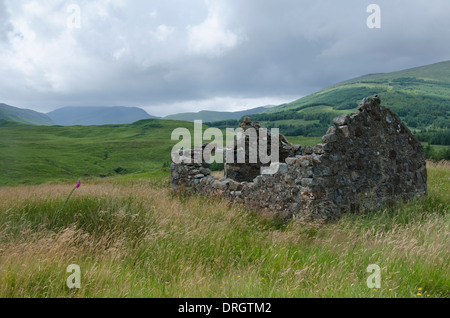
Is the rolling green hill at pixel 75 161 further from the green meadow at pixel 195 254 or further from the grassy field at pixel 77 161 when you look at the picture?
the green meadow at pixel 195 254

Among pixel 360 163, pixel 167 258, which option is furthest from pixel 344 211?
pixel 167 258

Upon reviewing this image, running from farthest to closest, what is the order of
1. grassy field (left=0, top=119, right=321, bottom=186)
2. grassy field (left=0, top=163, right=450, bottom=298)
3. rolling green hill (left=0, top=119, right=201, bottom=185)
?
rolling green hill (left=0, top=119, right=201, bottom=185) < grassy field (left=0, top=119, right=321, bottom=186) < grassy field (left=0, top=163, right=450, bottom=298)

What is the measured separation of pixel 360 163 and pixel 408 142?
3.01 m

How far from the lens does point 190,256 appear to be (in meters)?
4.87

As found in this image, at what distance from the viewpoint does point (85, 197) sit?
23.5 feet

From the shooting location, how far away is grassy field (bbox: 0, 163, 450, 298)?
362cm

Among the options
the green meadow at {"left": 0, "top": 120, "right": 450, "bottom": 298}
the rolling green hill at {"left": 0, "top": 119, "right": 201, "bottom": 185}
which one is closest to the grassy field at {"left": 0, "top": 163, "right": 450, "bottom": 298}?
the green meadow at {"left": 0, "top": 120, "right": 450, "bottom": 298}

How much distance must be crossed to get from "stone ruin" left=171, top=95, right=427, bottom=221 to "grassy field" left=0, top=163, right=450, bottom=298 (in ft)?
2.73

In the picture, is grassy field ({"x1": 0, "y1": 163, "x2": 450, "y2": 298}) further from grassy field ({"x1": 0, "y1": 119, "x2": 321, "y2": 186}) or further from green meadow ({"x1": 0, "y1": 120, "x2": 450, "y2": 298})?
grassy field ({"x1": 0, "y1": 119, "x2": 321, "y2": 186})

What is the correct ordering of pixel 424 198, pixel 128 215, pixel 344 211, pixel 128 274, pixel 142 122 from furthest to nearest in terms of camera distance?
pixel 142 122 → pixel 424 198 → pixel 344 211 → pixel 128 215 → pixel 128 274

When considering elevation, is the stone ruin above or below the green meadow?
above

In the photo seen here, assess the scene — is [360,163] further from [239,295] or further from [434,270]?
[239,295]

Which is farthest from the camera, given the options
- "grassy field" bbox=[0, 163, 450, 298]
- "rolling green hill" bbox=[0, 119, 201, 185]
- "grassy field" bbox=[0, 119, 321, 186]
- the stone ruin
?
"rolling green hill" bbox=[0, 119, 201, 185]
